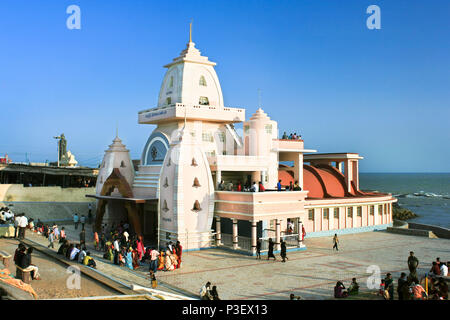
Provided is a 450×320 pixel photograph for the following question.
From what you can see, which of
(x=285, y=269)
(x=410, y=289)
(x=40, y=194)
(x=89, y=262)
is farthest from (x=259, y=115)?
(x=40, y=194)

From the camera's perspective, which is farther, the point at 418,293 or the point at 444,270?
the point at 444,270

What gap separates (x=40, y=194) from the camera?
139 ft

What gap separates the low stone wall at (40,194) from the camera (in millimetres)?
40562

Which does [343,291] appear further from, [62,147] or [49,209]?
[62,147]

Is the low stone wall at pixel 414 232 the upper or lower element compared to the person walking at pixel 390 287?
lower

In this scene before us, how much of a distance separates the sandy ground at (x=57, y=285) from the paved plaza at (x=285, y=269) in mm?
1754

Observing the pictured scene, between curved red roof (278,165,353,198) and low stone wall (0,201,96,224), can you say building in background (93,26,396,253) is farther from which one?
low stone wall (0,201,96,224)

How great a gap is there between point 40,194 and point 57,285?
27602 mm

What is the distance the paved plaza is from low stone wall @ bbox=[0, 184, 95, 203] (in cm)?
1290

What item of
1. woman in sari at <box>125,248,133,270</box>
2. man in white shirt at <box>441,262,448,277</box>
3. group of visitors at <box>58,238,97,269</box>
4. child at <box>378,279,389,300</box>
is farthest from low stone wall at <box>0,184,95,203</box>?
man in white shirt at <box>441,262,448,277</box>

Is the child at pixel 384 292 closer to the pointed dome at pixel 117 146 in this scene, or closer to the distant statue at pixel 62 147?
the pointed dome at pixel 117 146

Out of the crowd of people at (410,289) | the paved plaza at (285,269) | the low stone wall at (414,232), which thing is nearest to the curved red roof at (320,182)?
the low stone wall at (414,232)

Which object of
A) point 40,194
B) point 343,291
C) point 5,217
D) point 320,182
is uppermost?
point 320,182
